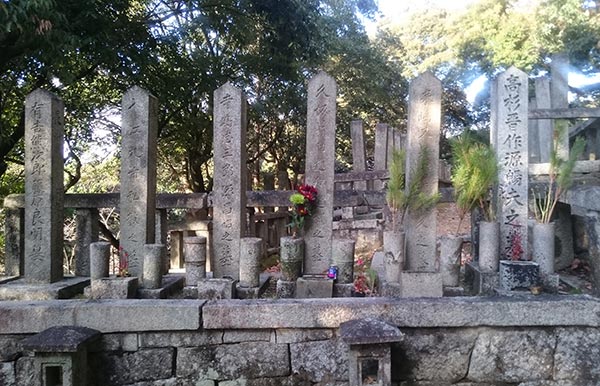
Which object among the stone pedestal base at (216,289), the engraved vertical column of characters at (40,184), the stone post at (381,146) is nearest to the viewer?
the stone pedestal base at (216,289)

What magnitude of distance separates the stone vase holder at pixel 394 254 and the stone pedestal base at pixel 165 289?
212 cm

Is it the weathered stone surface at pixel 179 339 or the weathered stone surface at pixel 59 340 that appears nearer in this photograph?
the weathered stone surface at pixel 59 340

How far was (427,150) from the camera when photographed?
416cm

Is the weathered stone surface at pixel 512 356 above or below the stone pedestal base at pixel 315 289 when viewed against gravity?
below

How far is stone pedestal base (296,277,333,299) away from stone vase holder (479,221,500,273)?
1501mm

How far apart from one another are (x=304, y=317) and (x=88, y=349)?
1.81 m

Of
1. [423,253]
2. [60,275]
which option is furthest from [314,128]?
[60,275]

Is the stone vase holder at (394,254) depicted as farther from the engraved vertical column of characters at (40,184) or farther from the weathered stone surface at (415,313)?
the engraved vertical column of characters at (40,184)

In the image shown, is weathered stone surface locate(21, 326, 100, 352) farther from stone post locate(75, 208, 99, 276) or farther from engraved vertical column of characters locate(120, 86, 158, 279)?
stone post locate(75, 208, 99, 276)

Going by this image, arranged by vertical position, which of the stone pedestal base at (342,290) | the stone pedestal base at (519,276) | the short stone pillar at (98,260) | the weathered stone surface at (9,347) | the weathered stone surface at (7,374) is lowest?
the weathered stone surface at (7,374)

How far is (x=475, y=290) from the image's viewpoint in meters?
4.19

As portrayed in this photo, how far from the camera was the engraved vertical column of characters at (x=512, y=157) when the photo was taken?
13.8 ft

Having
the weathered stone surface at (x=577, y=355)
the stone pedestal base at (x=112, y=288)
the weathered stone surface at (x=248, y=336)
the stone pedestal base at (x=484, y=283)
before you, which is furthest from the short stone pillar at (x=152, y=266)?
the weathered stone surface at (x=577, y=355)

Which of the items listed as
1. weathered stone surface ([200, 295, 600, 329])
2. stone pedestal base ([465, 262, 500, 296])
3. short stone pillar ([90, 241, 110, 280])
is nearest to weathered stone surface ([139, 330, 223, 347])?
weathered stone surface ([200, 295, 600, 329])
